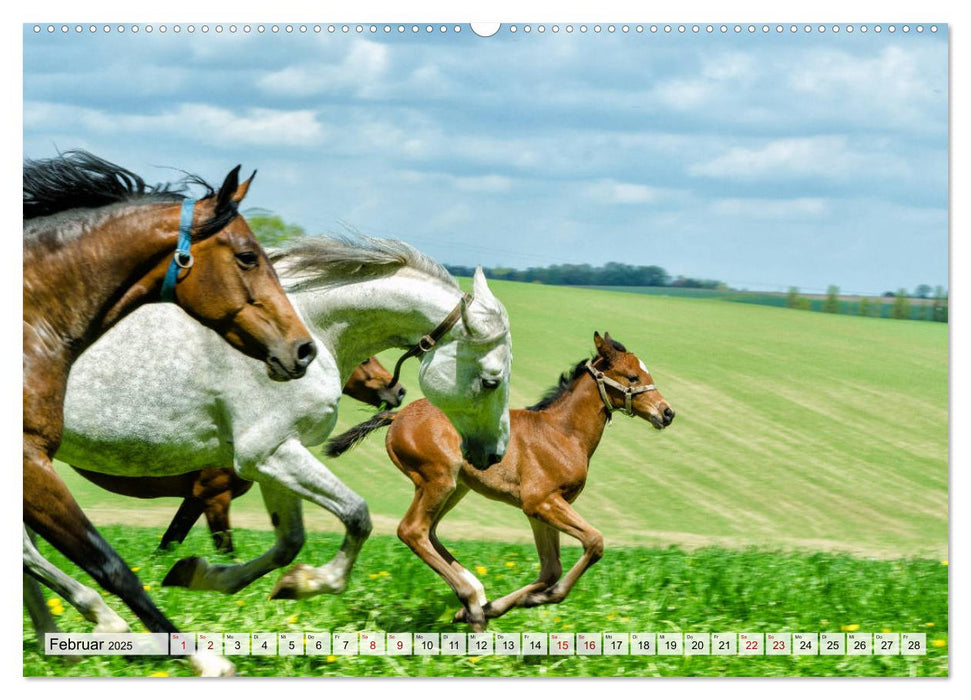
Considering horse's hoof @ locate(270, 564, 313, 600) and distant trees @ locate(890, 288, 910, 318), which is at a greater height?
distant trees @ locate(890, 288, 910, 318)

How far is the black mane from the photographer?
4.98 metres

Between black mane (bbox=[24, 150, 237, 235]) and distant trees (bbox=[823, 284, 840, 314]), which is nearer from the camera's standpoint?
black mane (bbox=[24, 150, 237, 235])

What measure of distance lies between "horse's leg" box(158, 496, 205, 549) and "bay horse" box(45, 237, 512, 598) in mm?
1478

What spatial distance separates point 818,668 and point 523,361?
2569 millimetres

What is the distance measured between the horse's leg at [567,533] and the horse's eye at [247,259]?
2430mm

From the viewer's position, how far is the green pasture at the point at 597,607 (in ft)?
17.4

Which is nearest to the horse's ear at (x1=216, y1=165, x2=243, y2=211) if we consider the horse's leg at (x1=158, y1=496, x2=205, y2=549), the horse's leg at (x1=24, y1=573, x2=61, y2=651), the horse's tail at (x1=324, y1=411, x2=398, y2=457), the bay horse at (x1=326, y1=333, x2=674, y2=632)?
the horse's leg at (x1=24, y1=573, x2=61, y2=651)

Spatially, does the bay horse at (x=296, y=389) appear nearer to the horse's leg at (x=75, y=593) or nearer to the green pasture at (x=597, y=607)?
the green pasture at (x=597, y=607)

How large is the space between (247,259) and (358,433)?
220 cm

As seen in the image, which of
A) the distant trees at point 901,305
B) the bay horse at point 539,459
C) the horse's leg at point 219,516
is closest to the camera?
the distant trees at point 901,305

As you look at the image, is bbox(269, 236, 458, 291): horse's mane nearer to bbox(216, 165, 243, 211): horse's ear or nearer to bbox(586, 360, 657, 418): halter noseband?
bbox(216, 165, 243, 211): horse's ear

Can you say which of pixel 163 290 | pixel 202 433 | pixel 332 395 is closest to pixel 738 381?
pixel 332 395

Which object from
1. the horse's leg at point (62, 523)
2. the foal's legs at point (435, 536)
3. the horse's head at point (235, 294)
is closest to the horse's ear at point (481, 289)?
the horse's head at point (235, 294)

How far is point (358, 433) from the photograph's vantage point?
22.3 feet
